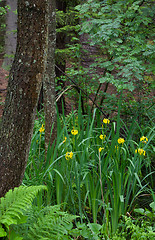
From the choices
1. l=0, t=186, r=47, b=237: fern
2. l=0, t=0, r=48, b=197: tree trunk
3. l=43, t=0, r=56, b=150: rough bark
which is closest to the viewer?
l=0, t=186, r=47, b=237: fern

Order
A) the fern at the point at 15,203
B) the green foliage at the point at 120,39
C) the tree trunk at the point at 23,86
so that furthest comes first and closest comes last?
the green foliage at the point at 120,39 → the tree trunk at the point at 23,86 → the fern at the point at 15,203

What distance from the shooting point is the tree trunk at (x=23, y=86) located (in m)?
1.54

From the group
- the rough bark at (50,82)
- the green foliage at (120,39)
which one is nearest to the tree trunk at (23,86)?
the rough bark at (50,82)

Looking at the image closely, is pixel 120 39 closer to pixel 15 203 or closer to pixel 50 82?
pixel 50 82

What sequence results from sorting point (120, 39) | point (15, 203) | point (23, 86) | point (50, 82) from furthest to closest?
point (120, 39), point (50, 82), point (23, 86), point (15, 203)

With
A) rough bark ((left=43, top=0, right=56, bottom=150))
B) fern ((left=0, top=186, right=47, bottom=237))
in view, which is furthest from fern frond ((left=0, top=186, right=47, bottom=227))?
rough bark ((left=43, top=0, right=56, bottom=150))

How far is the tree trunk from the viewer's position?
154cm

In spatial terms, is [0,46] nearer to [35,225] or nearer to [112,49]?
[112,49]

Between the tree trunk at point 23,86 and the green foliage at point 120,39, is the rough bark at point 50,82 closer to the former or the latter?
the green foliage at point 120,39

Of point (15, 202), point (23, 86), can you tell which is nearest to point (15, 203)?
point (15, 202)

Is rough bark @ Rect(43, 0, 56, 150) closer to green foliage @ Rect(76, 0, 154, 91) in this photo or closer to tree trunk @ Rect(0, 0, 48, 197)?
green foliage @ Rect(76, 0, 154, 91)

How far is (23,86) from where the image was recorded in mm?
A: 1543

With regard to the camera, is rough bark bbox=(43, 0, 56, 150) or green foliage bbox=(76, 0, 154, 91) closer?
rough bark bbox=(43, 0, 56, 150)

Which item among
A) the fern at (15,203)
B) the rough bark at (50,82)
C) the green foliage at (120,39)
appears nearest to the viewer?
the fern at (15,203)
